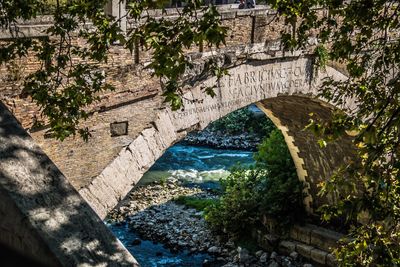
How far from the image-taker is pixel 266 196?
9961mm

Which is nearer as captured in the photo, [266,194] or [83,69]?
[83,69]

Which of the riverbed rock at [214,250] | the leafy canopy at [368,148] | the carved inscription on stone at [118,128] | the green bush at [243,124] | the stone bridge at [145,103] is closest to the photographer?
the leafy canopy at [368,148]

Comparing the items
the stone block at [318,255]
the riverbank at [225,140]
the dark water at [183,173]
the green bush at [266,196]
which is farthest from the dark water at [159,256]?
the riverbank at [225,140]

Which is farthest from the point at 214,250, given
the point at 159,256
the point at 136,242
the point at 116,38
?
the point at 116,38

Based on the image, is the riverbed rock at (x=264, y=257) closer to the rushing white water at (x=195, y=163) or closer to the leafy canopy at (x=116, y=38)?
the rushing white water at (x=195, y=163)

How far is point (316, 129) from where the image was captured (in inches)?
125

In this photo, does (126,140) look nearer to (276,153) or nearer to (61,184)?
(61,184)

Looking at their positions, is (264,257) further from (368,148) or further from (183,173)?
(368,148)

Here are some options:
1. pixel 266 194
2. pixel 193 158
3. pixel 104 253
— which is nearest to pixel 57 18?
pixel 104 253

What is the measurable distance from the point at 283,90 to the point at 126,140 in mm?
2632

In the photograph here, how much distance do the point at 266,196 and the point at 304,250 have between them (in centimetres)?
111

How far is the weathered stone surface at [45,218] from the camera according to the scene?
5.38 ft

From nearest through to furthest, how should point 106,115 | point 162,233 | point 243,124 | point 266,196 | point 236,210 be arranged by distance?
point 106,115 < point 266,196 < point 236,210 < point 162,233 < point 243,124

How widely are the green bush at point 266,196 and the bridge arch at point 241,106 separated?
21cm
